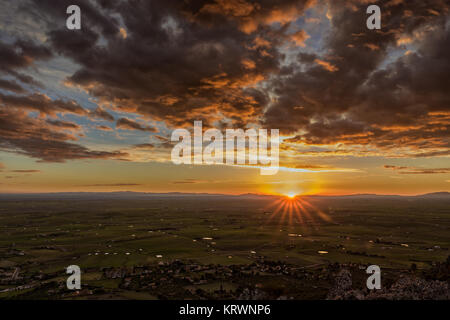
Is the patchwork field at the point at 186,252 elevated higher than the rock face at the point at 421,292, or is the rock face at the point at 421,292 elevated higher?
the rock face at the point at 421,292

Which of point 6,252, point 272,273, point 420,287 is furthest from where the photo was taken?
point 6,252

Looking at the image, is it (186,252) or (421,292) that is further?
(186,252)

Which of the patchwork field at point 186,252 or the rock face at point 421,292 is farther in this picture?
the patchwork field at point 186,252

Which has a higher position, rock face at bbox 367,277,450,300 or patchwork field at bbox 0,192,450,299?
rock face at bbox 367,277,450,300

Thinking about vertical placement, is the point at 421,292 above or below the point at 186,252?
above

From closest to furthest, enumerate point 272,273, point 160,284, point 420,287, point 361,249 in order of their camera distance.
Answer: point 420,287
point 160,284
point 272,273
point 361,249

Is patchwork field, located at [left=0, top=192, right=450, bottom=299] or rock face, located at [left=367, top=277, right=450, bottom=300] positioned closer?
rock face, located at [left=367, top=277, right=450, bottom=300]
